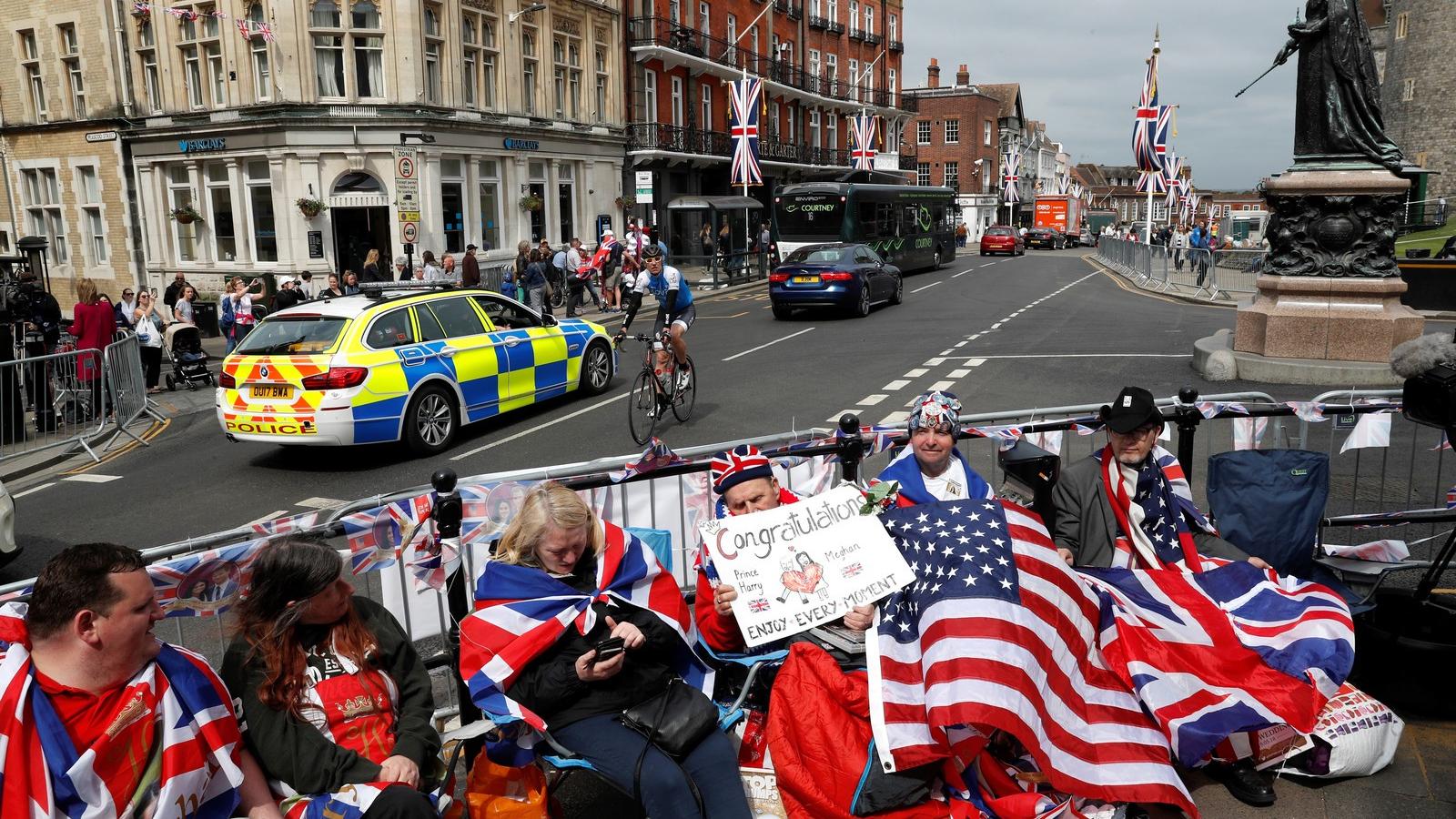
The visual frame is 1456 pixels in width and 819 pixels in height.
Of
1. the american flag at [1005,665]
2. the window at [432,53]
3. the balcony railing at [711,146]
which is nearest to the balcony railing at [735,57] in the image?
the balcony railing at [711,146]

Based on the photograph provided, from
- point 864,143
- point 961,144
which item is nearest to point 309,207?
point 864,143

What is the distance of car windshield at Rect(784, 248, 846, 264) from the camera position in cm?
2331

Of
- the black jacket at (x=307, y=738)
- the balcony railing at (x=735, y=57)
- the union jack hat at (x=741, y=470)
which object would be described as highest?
the balcony railing at (x=735, y=57)

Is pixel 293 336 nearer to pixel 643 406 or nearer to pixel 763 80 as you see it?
pixel 643 406

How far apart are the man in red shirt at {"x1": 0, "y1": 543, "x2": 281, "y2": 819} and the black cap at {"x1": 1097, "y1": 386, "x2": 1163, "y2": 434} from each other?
153 inches

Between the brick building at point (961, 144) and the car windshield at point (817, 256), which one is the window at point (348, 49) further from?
the brick building at point (961, 144)

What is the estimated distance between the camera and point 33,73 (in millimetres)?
32750

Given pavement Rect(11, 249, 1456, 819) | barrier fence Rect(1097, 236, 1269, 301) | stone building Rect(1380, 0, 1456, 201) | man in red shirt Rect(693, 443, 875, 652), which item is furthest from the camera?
stone building Rect(1380, 0, 1456, 201)

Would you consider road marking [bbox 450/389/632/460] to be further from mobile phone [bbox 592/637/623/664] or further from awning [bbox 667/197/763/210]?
awning [bbox 667/197/763/210]

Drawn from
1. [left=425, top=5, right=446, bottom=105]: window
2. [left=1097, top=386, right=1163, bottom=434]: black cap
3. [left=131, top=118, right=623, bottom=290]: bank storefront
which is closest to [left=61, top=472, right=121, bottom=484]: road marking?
[left=1097, top=386, right=1163, bottom=434]: black cap

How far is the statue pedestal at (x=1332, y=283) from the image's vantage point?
40.3ft

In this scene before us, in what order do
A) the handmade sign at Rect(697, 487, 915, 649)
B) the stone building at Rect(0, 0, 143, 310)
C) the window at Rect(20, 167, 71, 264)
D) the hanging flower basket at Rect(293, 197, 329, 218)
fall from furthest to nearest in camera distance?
the window at Rect(20, 167, 71, 264) < the stone building at Rect(0, 0, 143, 310) < the hanging flower basket at Rect(293, 197, 329, 218) < the handmade sign at Rect(697, 487, 915, 649)

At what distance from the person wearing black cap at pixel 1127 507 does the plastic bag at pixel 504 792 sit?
2.48 m

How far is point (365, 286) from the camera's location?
10.9 meters
